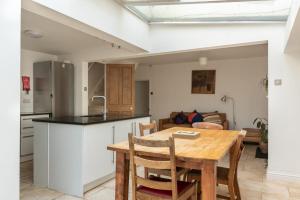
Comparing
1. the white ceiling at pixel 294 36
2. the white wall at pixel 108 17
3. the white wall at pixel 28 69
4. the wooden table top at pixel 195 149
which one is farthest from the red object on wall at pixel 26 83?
the white ceiling at pixel 294 36

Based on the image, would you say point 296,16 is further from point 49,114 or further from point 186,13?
point 49,114

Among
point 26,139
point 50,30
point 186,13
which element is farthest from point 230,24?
point 26,139

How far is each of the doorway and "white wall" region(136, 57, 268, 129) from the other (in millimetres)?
306

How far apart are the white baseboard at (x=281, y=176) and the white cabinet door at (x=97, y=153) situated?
7.61 feet

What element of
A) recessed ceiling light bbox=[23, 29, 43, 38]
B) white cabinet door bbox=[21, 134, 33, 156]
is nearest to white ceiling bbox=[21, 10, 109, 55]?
recessed ceiling light bbox=[23, 29, 43, 38]

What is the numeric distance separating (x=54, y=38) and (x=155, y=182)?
3.08m

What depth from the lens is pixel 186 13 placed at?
3.82 m

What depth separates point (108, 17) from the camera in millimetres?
3090

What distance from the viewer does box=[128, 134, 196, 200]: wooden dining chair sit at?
1.81m

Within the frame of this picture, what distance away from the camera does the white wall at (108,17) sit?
2475 millimetres

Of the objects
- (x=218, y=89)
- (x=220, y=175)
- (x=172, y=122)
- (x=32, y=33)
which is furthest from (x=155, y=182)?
(x=218, y=89)

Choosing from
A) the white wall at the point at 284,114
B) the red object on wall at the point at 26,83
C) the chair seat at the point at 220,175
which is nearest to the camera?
the chair seat at the point at 220,175

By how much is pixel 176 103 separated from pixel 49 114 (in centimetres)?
364

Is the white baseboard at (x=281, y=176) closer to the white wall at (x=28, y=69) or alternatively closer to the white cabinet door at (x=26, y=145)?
the white cabinet door at (x=26, y=145)
